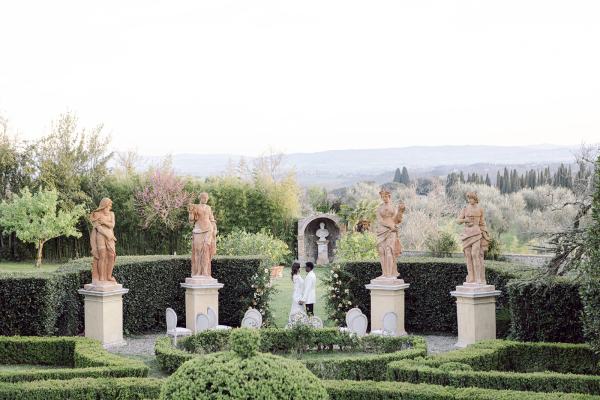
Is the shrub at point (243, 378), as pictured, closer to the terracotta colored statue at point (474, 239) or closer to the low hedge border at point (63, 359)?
the low hedge border at point (63, 359)

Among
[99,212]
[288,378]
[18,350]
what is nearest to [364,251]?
[99,212]

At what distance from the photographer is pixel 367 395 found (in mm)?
8461

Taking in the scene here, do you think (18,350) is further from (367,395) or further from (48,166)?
(48,166)

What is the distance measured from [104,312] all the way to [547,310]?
7.25 m

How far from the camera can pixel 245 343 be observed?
19.2 ft

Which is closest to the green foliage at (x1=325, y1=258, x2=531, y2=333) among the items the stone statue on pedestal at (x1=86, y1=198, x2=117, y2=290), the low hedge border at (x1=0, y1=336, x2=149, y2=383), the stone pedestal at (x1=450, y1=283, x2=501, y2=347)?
the stone pedestal at (x1=450, y1=283, x2=501, y2=347)

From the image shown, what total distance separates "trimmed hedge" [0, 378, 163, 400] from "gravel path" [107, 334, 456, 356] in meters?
4.62

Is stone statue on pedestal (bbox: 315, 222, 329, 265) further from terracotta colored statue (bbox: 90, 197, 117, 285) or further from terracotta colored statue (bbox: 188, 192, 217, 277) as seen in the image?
terracotta colored statue (bbox: 90, 197, 117, 285)

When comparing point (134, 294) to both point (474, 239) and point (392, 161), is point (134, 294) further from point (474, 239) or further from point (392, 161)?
point (392, 161)

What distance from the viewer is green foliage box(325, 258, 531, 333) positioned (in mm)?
15695

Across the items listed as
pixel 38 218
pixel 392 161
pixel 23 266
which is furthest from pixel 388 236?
pixel 392 161

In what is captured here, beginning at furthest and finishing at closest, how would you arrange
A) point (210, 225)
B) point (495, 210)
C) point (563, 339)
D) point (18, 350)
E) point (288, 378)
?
point (495, 210)
point (210, 225)
point (18, 350)
point (563, 339)
point (288, 378)

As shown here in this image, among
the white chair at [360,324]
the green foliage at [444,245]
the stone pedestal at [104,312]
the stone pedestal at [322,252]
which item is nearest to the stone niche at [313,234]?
the stone pedestal at [322,252]

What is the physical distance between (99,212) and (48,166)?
19.5 metres
